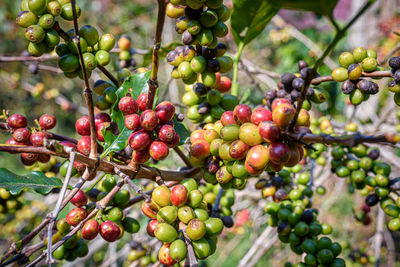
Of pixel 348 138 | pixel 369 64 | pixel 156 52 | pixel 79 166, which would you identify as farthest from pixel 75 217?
pixel 369 64

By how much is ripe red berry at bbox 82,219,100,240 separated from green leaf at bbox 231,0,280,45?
3.54 feet

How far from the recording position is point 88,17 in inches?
227

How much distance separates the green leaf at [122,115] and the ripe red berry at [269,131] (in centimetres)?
40

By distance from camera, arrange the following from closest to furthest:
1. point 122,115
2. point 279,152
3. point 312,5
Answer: point 312,5 → point 279,152 → point 122,115

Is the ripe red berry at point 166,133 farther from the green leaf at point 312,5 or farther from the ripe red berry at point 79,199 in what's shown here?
the green leaf at point 312,5

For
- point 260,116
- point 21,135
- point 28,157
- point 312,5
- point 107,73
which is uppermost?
point 312,5

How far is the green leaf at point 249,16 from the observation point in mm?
1308

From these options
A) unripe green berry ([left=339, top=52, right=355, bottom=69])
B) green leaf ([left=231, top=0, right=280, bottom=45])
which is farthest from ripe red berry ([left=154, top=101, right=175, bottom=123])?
unripe green berry ([left=339, top=52, right=355, bottom=69])

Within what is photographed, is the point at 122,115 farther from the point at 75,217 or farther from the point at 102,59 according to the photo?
the point at 75,217

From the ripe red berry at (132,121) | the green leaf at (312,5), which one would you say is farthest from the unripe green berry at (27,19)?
the green leaf at (312,5)

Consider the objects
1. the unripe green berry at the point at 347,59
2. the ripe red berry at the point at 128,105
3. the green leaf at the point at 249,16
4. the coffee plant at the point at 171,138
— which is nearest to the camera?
the coffee plant at the point at 171,138

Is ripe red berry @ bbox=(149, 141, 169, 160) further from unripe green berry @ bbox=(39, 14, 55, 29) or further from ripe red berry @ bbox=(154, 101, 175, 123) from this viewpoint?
unripe green berry @ bbox=(39, 14, 55, 29)

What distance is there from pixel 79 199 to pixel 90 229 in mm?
141

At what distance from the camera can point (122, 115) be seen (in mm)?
1095
